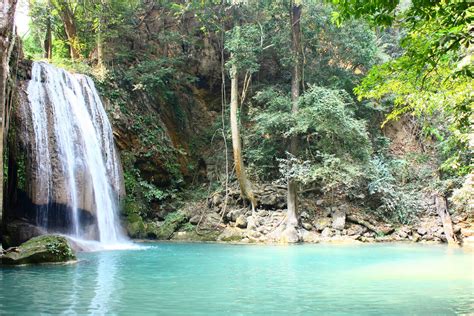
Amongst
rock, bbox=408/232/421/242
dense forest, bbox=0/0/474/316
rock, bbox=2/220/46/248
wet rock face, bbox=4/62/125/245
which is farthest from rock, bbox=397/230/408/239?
rock, bbox=2/220/46/248

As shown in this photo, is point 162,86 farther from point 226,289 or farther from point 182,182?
point 226,289

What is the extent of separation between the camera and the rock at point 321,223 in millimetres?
16188

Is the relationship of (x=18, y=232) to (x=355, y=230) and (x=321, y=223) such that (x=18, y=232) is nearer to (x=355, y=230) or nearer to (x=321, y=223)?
(x=321, y=223)

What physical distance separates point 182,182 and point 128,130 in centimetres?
326

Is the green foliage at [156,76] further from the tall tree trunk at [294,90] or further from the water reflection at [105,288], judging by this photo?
the water reflection at [105,288]

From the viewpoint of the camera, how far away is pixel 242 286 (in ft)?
22.0

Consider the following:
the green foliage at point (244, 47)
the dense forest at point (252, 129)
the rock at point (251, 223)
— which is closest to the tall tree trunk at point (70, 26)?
the dense forest at point (252, 129)

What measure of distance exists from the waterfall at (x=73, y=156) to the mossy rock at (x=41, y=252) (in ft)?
9.87

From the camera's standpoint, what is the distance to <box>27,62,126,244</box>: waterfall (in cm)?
1248

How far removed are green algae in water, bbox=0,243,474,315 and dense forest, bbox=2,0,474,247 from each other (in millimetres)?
5554

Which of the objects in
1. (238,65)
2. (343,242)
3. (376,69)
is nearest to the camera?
(376,69)

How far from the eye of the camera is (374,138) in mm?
19906

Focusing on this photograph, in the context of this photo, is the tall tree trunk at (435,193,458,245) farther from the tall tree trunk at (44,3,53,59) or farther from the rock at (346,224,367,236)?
the tall tree trunk at (44,3,53,59)

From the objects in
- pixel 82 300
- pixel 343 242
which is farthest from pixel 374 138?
pixel 82 300
